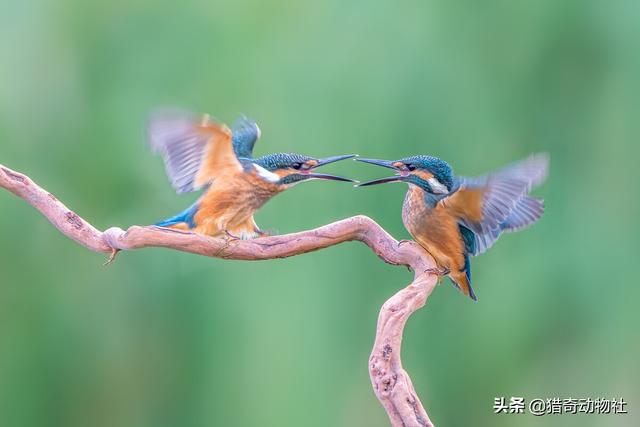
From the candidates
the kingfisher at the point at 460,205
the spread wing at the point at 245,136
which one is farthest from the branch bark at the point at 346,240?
the spread wing at the point at 245,136

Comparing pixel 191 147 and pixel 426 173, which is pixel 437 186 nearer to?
pixel 426 173

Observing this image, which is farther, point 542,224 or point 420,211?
point 542,224

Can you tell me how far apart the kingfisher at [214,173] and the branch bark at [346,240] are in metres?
0.06

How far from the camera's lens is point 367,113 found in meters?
2.05

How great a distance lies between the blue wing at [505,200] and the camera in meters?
1.11

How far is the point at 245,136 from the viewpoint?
137 cm

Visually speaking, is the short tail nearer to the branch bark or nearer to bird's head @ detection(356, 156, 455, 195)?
the branch bark

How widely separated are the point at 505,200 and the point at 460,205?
8cm

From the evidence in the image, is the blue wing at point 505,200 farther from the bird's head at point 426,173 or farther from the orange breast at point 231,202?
the orange breast at point 231,202

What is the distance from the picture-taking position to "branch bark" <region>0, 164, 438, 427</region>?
3.62ft

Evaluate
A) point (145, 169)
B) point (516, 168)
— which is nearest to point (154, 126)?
point (516, 168)

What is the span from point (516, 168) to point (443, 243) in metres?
0.19

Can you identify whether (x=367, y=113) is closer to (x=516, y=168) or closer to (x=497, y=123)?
A: (x=497, y=123)

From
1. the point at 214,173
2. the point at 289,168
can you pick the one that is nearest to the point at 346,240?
the point at 289,168
